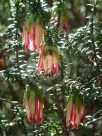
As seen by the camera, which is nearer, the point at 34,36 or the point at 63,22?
the point at 34,36

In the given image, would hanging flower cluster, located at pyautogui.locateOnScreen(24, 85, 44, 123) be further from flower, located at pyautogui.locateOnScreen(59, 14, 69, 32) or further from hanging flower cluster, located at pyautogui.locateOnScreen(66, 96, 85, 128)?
flower, located at pyautogui.locateOnScreen(59, 14, 69, 32)

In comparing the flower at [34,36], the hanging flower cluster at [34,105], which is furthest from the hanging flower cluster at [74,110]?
the flower at [34,36]

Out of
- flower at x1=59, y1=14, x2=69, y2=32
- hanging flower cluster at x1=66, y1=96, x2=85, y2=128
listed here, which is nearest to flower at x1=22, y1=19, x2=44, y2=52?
flower at x1=59, y1=14, x2=69, y2=32

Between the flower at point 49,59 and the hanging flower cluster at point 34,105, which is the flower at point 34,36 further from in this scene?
the hanging flower cluster at point 34,105

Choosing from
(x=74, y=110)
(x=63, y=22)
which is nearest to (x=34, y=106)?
(x=74, y=110)

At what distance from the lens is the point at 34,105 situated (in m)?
1.49

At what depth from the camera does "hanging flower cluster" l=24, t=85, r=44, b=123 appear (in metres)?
1.50

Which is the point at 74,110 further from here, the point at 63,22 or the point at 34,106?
the point at 63,22

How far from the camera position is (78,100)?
5.08 feet

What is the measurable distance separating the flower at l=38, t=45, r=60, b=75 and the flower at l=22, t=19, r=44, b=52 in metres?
0.04

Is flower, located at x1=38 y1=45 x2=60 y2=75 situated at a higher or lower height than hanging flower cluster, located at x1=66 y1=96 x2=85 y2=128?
higher

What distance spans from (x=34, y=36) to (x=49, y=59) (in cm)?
10

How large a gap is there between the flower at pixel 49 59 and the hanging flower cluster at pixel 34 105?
0.36 ft

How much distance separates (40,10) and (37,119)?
1.36 feet
